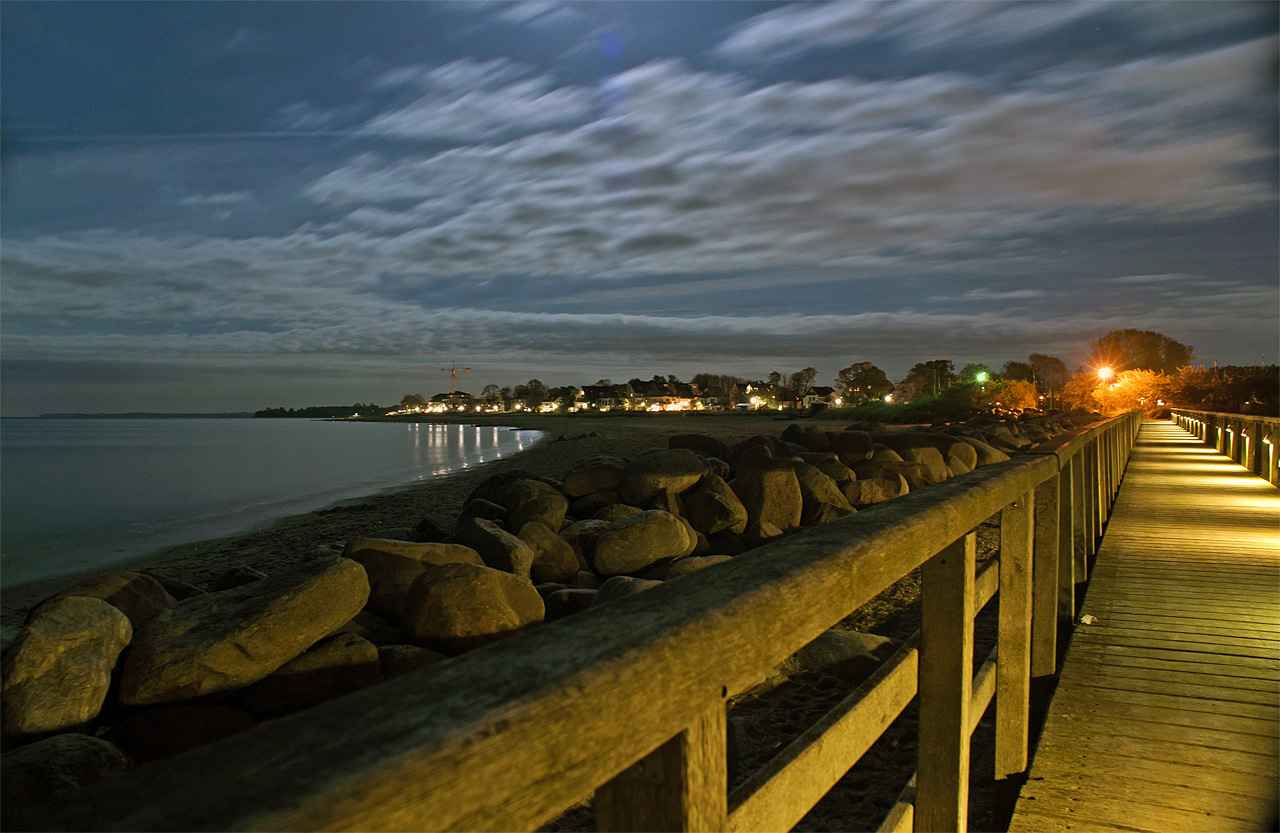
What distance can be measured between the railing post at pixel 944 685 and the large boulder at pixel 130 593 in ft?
15.7

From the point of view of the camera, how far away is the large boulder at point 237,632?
3.83 meters

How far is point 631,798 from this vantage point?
2.90ft

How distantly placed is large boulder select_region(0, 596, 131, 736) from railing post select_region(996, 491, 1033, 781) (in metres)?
4.32

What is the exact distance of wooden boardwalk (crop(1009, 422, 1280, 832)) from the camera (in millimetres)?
2805

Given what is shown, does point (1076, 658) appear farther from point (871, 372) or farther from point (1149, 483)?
point (871, 372)

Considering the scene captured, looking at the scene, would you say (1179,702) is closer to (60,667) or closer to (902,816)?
(902,816)

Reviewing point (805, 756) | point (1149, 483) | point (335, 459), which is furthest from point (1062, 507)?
point (335, 459)

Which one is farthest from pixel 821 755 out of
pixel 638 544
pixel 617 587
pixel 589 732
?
pixel 638 544

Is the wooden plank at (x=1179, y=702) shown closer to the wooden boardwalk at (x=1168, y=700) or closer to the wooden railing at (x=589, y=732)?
the wooden boardwalk at (x=1168, y=700)

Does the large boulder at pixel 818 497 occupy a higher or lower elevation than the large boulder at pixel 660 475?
lower

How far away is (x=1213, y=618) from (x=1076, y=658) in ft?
4.96

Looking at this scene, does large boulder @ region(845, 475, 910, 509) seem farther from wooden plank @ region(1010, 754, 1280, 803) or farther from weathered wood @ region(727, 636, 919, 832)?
weathered wood @ region(727, 636, 919, 832)

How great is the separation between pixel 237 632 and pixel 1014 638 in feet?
12.5

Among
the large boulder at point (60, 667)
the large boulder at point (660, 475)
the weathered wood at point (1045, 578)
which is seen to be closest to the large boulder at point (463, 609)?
the large boulder at point (60, 667)
